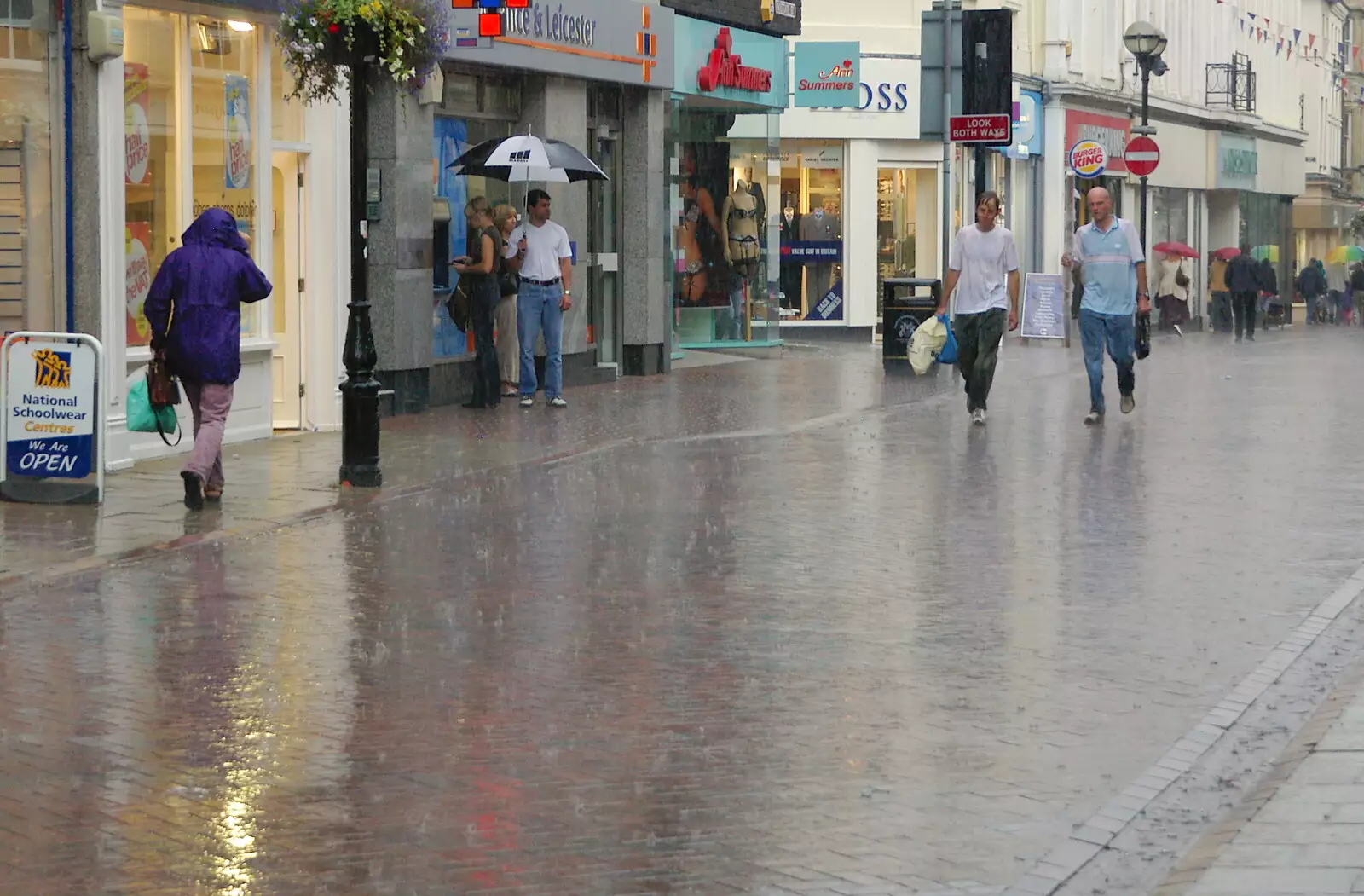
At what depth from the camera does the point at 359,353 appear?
550 inches

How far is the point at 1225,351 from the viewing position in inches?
1377

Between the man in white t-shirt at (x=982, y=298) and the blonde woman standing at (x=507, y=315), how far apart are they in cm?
435

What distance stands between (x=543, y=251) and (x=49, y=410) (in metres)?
8.29

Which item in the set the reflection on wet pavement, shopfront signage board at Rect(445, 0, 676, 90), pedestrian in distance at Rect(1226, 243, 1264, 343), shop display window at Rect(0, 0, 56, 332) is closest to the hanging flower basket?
shop display window at Rect(0, 0, 56, 332)

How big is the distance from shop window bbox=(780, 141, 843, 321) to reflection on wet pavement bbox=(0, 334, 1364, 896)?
23.1m

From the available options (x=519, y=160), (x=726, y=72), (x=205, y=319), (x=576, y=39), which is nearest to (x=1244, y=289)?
(x=726, y=72)

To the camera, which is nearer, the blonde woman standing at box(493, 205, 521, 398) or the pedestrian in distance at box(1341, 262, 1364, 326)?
the blonde woman standing at box(493, 205, 521, 398)

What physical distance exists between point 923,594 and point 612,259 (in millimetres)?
15778

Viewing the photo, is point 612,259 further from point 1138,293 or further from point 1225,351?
point 1225,351

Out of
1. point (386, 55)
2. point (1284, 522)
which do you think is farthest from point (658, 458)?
point (1284, 522)

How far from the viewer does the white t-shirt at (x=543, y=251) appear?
20.7 metres

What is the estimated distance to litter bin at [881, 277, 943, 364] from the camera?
91.2 ft

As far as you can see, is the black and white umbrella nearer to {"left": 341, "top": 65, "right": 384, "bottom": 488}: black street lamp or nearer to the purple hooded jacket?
{"left": 341, "top": 65, "right": 384, "bottom": 488}: black street lamp

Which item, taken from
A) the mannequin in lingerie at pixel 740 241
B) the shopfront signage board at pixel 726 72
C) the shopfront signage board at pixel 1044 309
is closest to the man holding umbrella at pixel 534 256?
the shopfront signage board at pixel 726 72
